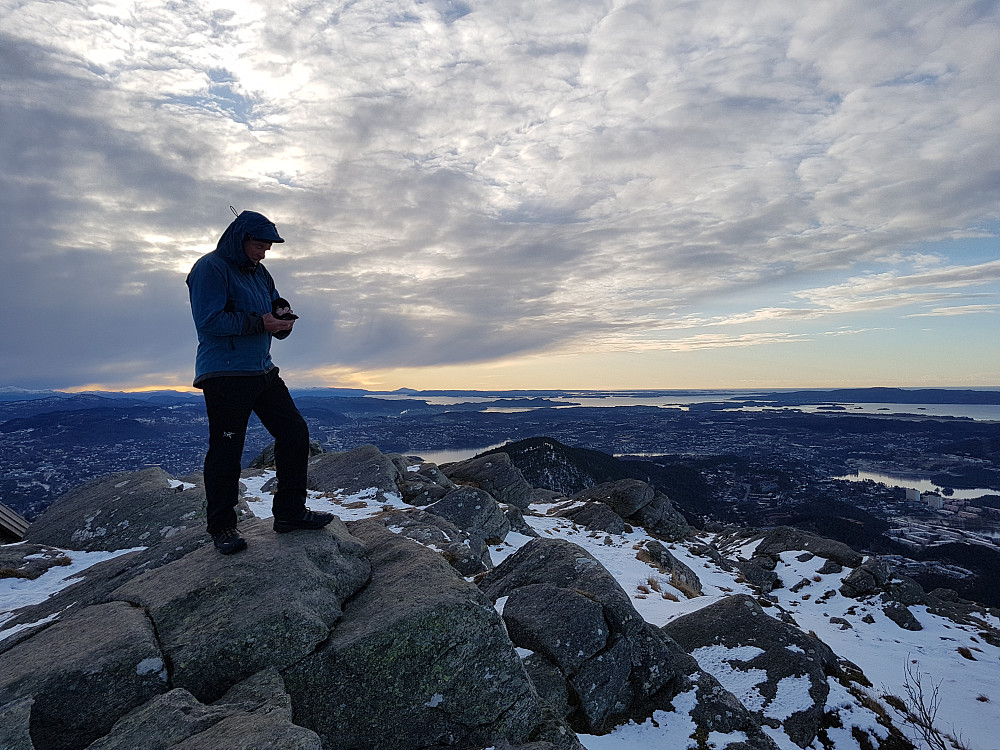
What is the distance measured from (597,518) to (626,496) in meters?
6.97

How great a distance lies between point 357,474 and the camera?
19500 millimetres

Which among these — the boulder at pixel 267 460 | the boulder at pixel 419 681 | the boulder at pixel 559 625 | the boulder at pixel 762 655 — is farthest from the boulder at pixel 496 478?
the boulder at pixel 419 681

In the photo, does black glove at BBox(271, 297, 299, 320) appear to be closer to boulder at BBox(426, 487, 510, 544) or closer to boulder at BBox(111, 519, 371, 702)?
boulder at BBox(111, 519, 371, 702)

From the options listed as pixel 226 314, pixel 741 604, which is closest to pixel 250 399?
pixel 226 314

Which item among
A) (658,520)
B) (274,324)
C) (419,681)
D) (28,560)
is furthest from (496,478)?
(274,324)

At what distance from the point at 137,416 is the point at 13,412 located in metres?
77.7

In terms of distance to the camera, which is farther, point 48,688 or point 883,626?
point 883,626

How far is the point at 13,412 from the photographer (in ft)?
613

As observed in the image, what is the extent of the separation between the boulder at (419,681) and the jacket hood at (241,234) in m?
4.50

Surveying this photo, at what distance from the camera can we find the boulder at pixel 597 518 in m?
26.9

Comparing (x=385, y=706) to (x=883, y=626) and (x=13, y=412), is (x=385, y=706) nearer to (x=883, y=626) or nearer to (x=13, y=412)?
(x=883, y=626)

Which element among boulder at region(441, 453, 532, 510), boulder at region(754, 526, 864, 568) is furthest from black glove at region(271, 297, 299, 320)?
boulder at region(754, 526, 864, 568)

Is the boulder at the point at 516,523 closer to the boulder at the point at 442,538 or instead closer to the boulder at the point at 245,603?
the boulder at the point at 442,538

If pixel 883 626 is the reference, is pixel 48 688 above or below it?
above
